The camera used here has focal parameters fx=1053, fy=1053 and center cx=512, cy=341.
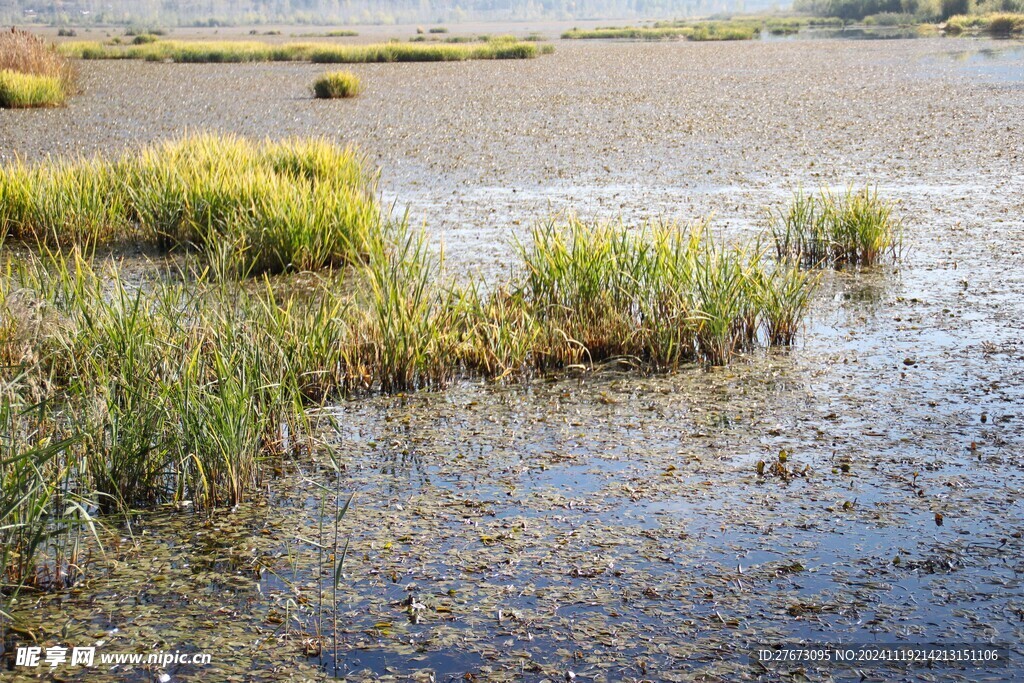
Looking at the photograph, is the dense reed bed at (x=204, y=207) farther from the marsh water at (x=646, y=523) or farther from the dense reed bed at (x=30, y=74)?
the dense reed bed at (x=30, y=74)

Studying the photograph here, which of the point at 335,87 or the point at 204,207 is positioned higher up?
the point at 335,87

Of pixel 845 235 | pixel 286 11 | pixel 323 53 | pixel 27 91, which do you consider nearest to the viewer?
pixel 845 235

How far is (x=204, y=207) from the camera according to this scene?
7215 mm

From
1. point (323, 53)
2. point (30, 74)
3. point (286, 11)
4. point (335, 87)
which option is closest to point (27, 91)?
point (30, 74)

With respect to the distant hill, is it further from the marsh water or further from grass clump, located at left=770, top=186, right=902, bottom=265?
the marsh water

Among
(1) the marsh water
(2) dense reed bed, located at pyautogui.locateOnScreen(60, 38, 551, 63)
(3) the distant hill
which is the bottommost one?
(1) the marsh water

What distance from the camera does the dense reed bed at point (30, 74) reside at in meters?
16.2

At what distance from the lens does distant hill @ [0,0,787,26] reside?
11194cm

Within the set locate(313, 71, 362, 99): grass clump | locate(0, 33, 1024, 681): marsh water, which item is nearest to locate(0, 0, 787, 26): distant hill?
locate(313, 71, 362, 99): grass clump

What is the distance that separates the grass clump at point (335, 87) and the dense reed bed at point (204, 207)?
34.2 ft

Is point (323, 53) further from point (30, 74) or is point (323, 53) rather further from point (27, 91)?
point (27, 91)

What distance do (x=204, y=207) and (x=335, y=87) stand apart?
12000 mm

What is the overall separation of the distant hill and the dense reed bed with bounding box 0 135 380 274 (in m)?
102

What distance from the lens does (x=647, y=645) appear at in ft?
8.77
